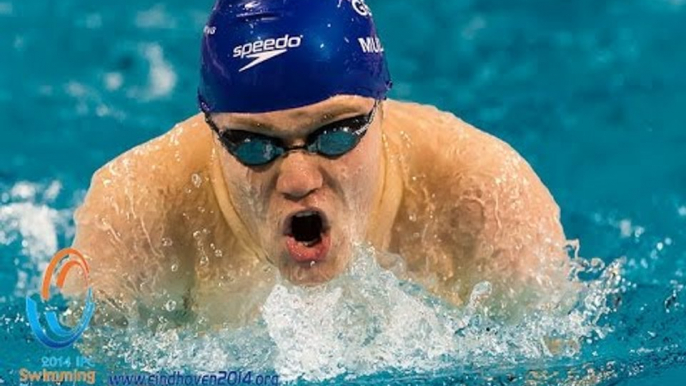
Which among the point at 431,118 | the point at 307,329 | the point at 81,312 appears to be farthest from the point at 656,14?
the point at 81,312

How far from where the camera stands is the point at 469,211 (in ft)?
9.64

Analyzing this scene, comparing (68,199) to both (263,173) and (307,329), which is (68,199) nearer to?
(307,329)

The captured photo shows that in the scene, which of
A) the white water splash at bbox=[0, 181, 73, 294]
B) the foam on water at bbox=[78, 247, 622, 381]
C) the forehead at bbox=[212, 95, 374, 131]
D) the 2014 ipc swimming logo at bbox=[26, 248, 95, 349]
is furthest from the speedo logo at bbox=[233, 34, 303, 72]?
the white water splash at bbox=[0, 181, 73, 294]

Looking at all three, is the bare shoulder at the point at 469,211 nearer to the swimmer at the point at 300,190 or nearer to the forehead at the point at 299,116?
the swimmer at the point at 300,190

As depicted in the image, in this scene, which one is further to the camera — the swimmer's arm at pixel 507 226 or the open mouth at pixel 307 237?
the swimmer's arm at pixel 507 226

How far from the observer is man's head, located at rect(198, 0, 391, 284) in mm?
2574

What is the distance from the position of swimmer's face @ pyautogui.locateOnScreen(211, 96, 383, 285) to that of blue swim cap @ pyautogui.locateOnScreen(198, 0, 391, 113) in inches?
1.1

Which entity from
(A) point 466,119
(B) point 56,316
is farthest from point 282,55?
(A) point 466,119

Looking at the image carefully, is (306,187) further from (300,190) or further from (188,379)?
(188,379)

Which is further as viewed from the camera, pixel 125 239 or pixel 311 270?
pixel 125 239

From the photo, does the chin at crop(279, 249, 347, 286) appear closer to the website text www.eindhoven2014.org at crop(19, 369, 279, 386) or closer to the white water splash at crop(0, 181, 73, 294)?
the website text www.eindhoven2014.org at crop(19, 369, 279, 386)

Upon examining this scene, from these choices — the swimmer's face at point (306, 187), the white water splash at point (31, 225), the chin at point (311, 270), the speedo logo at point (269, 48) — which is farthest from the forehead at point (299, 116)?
the white water splash at point (31, 225)

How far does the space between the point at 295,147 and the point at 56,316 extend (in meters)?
0.90

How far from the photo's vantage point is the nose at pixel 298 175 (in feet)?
8.43
